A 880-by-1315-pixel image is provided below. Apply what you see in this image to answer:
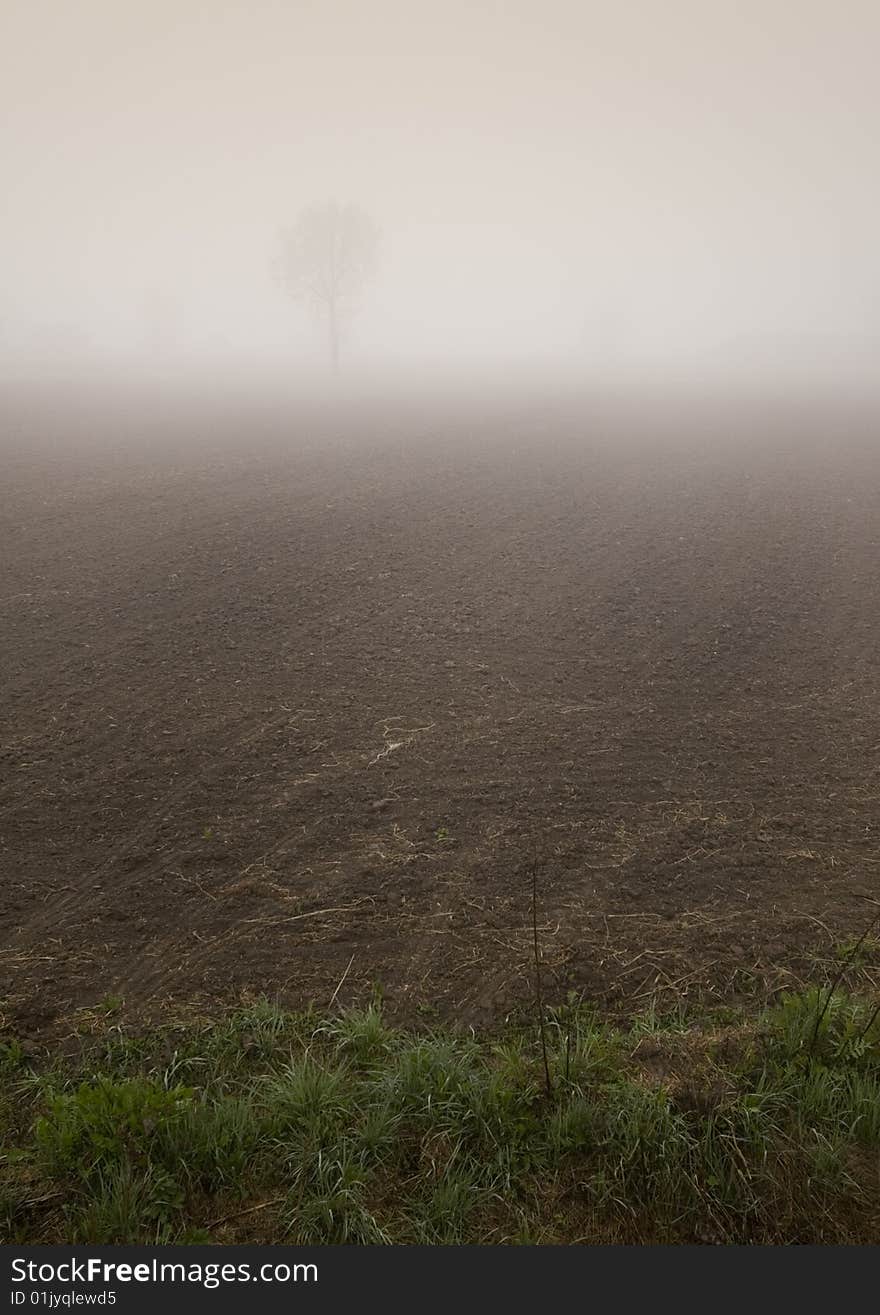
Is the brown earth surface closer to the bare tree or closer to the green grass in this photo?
the green grass

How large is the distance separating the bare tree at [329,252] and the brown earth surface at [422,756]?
45978 millimetres

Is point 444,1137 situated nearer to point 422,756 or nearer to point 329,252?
point 422,756

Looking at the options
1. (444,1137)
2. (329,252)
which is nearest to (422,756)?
(444,1137)

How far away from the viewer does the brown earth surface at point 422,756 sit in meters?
5.91

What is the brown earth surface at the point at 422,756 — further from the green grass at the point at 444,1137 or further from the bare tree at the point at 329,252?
the bare tree at the point at 329,252

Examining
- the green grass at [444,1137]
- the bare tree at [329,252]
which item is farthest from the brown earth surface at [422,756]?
the bare tree at [329,252]

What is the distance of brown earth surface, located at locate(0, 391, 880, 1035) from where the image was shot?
591 centimetres

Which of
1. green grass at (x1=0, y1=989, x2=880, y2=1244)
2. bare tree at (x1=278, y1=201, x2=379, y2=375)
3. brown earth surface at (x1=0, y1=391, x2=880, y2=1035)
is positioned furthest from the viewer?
bare tree at (x1=278, y1=201, x2=379, y2=375)

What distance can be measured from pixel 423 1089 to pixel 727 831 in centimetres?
450

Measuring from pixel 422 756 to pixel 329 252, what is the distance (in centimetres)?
5844

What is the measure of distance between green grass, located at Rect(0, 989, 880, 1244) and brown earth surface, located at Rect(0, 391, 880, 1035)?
2.00ft

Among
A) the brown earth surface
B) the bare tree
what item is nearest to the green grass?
the brown earth surface

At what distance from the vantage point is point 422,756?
8.64 metres

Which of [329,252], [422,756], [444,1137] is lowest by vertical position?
[444,1137]
